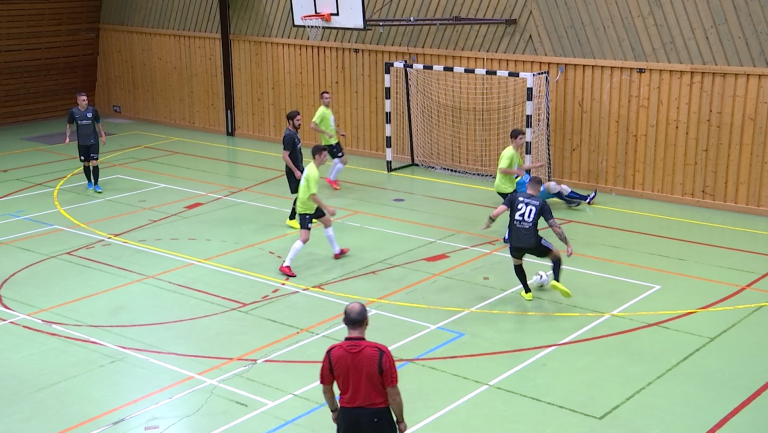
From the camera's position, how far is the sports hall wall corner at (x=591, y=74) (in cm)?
1688

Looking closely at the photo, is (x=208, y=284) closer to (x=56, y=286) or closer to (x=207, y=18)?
(x=56, y=286)

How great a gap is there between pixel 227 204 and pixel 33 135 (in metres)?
11.4

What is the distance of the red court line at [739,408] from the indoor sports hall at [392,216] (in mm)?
67

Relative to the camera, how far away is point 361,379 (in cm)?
634

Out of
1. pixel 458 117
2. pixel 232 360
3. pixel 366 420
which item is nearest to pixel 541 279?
pixel 232 360

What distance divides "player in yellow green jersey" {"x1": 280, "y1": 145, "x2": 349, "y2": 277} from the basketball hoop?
8.95 metres

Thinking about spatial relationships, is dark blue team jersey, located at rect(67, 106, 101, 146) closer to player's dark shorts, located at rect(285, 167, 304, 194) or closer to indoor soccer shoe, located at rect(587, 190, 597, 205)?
player's dark shorts, located at rect(285, 167, 304, 194)

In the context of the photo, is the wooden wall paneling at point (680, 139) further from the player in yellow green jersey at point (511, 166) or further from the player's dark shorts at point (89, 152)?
the player's dark shorts at point (89, 152)

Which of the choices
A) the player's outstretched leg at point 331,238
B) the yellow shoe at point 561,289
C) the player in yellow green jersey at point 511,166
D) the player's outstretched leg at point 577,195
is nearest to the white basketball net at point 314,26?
the player's outstretched leg at point 577,195

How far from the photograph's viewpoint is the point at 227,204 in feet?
59.0

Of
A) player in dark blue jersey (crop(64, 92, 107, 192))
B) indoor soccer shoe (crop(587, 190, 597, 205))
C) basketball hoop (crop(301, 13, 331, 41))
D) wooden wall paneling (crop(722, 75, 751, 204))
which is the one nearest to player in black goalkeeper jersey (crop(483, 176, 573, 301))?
indoor soccer shoe (crop(587, 190, 597, 205))

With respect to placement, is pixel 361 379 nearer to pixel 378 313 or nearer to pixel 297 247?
pixel 378 313

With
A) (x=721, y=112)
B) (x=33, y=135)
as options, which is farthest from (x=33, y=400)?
(x=33, y=135)

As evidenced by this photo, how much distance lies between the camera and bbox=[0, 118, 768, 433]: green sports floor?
30.5 ft
